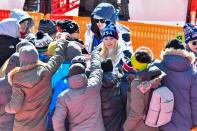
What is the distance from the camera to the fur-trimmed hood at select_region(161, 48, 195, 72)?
4.98m

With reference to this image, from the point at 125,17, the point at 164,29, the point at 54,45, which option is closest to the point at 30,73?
the point at 54,45

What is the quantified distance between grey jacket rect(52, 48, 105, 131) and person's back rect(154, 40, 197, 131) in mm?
697

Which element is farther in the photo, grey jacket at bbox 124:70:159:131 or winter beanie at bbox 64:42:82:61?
winter beanie at bbox 64:42:82:61

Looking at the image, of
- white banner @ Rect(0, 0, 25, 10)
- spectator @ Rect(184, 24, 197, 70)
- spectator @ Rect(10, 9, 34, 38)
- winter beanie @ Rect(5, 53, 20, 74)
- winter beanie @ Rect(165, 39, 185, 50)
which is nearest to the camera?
winter beanie @ Rect(165, 39, 185, 50)

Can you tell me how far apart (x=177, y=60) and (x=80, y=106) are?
1.09m

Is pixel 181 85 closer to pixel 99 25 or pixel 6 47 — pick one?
pixel 99 25

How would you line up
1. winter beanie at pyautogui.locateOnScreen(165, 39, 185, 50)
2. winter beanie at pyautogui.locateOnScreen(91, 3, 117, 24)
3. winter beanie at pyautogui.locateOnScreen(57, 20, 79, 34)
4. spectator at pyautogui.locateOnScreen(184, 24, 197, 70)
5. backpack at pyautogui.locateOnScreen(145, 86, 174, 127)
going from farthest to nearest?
winter beanie at pyautogui.locateOnScreen(91, 3, 117, 24) → winter beanie at pyautogui.locateOnScreen(57, 20, 79, 34) → spectator at pyautogui.locateOnScreen(184, 24, 197, 70) → winter beanie at pyautogui.locateOnScreen(165, 39, 185, 50) → backpack at pyautogui.locateOnScreen(145, 86, 174, 127)

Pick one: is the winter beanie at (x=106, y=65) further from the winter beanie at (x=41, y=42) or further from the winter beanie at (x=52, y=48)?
the winter beanie at (x=41, y=42)

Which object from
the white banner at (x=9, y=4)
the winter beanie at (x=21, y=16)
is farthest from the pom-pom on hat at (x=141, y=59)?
the white banner at (x=9, y=4)

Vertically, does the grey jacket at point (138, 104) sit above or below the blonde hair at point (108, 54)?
below

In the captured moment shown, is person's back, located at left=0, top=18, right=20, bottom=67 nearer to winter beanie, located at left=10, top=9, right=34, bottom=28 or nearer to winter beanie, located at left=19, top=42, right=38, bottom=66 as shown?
winter beanie, located at left=10, top=9, right=34, bottom=28

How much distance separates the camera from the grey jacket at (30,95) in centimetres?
512

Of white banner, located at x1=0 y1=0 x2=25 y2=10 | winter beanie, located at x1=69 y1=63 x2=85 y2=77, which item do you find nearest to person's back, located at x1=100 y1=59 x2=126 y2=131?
winter beanie, located at x1=69 y1=63 x2=85 y2=77

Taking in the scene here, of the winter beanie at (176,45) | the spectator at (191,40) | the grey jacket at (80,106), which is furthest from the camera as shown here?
the spectator at (191,40)
